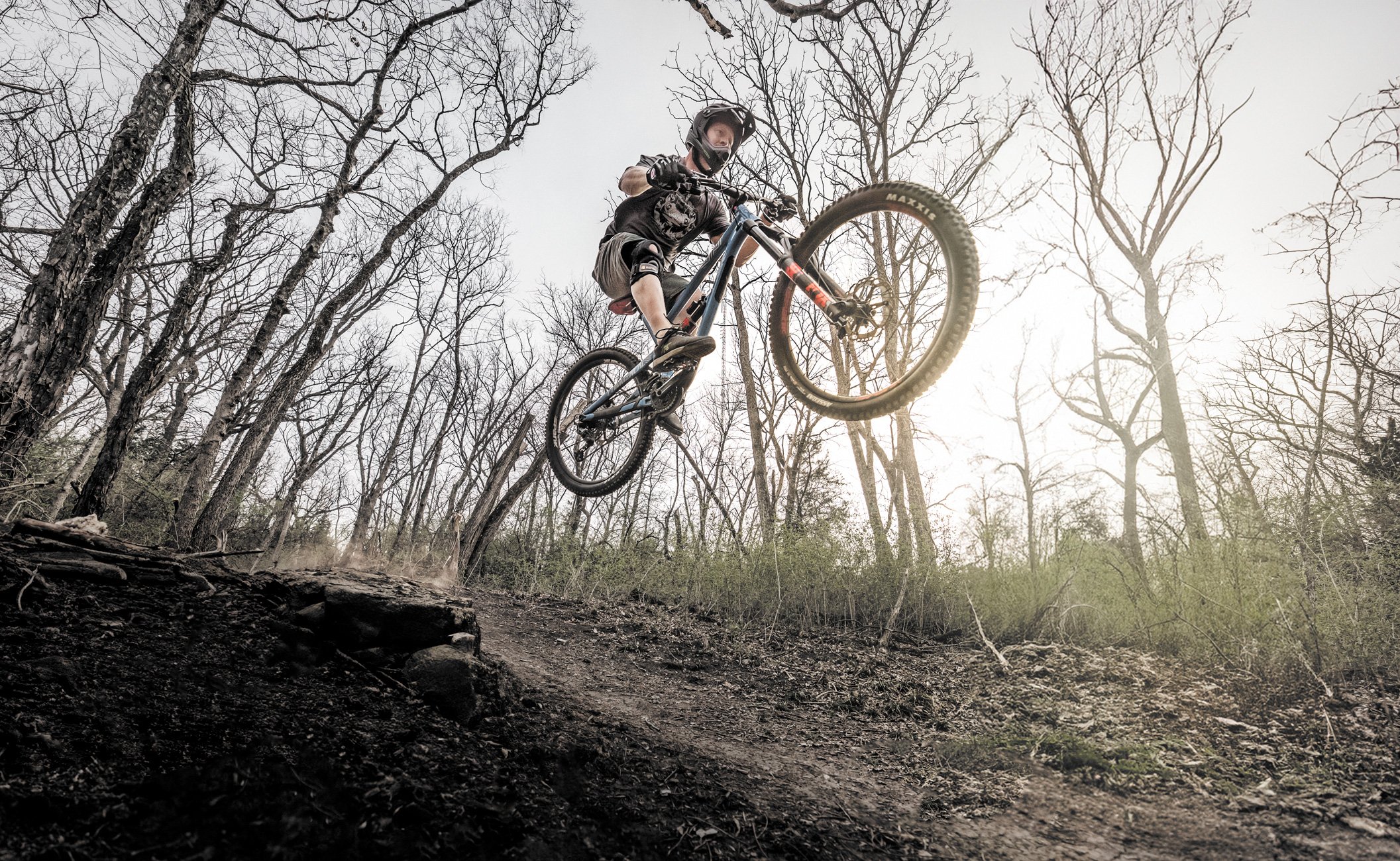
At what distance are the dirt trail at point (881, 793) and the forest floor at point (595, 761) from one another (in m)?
0.01

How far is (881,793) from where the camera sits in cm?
247

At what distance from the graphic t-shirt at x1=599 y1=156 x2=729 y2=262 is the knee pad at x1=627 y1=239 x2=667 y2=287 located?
0.17 metres

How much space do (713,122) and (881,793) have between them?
361cm

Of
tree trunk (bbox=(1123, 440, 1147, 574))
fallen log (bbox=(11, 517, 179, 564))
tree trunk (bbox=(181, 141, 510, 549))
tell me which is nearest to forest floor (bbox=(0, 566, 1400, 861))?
fallen log (bbox=(11, 517, 179, 564))

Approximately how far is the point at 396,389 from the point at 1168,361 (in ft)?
74.2

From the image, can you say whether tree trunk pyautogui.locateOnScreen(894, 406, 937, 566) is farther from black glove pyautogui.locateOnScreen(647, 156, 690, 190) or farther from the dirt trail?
black glove pyautogui.locateOnScreen(647, 156, 690, 190)

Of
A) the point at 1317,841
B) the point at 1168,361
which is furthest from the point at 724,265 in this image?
the point at 1168,361

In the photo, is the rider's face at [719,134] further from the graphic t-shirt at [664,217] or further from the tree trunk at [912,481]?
the tree trunk at [912,481]

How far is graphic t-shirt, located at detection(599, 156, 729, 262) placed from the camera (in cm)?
380

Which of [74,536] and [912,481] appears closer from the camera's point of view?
[74,536]

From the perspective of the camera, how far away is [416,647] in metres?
2.50

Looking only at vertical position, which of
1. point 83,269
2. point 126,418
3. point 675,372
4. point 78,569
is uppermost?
point 83,269

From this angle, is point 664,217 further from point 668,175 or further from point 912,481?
point 912,481

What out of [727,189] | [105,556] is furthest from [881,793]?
[105,556]
